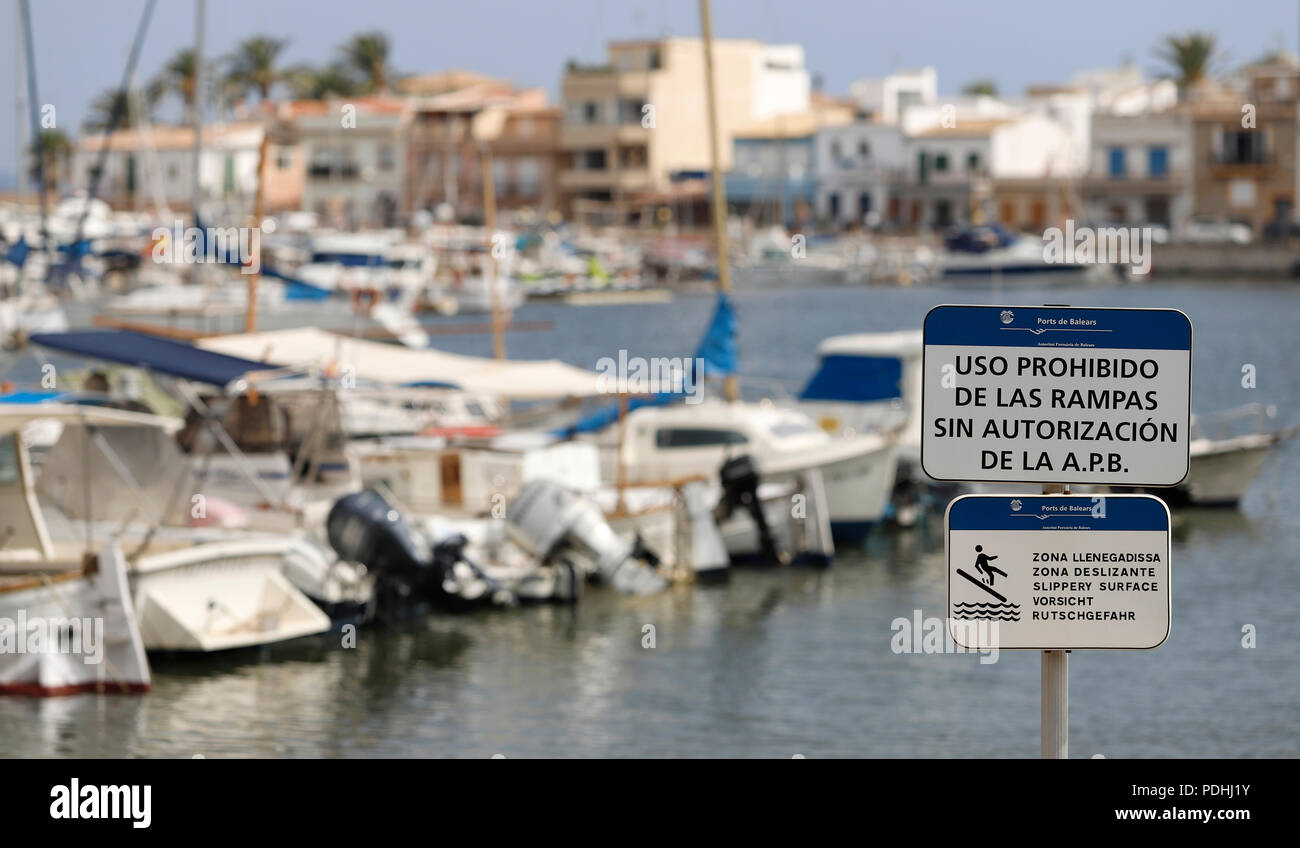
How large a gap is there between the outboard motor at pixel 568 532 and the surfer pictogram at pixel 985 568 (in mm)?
16979

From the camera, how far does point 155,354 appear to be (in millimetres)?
21609

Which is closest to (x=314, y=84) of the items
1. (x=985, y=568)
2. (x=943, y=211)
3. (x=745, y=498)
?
(x=943, y=211)

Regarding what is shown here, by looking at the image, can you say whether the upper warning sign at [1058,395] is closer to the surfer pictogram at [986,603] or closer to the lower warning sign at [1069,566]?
the lower warning sign at [1069,566]

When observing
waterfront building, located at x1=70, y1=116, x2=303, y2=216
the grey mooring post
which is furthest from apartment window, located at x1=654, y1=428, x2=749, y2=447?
waterfront building, located at x1=70, y1=116, x2=303, y2=216

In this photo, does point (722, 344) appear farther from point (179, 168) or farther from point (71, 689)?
point (179, 168)

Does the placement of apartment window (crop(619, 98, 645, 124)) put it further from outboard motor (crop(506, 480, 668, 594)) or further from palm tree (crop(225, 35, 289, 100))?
outboard motor (crop(506, 480, 668, 594))

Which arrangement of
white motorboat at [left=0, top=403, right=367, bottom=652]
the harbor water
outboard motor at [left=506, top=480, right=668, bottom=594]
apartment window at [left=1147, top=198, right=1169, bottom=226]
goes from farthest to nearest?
apartment window at [left=1147, top=198, right=1169, bottom=226] < outboard motor at [left=506, top=480, right=668, bottom=594] < white motorboat at [left=0, top=403, right=367, bottom=652] < the harbor water

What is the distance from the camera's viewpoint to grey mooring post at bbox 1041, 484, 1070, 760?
174 inches

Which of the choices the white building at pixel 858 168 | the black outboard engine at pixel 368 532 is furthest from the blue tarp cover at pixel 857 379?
the white building at pixel 858 168

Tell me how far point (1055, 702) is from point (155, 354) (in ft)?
60.7

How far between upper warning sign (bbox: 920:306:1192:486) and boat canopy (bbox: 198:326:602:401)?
61.0 feet

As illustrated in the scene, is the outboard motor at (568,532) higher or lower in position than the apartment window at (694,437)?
lower

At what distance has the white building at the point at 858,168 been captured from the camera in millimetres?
112188
